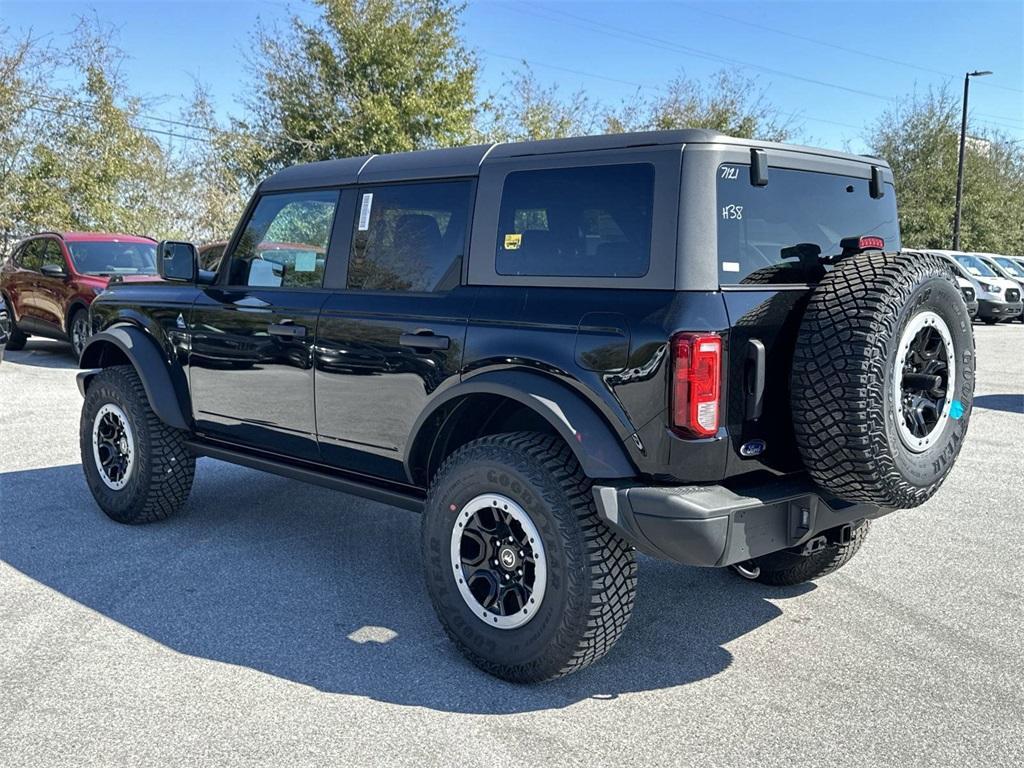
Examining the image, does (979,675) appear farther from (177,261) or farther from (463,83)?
(463,83)

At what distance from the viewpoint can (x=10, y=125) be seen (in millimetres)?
18906

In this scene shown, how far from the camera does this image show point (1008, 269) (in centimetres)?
2391

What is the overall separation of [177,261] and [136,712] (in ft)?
7.94

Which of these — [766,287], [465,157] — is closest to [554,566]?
[766,287]

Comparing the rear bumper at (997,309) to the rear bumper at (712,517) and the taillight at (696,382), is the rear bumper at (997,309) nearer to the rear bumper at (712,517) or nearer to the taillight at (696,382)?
the rear bumper at (712,517)

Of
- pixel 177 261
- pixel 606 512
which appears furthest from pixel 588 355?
pixel 177 261

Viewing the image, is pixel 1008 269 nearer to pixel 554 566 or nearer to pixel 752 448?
pixel 752 448

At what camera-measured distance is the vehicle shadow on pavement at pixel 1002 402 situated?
376 inches

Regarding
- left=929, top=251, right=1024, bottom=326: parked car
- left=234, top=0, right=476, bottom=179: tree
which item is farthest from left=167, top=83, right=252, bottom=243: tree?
left=929, top=251, right=1024, bottom=326: parked car

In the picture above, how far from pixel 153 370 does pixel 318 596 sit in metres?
1.69

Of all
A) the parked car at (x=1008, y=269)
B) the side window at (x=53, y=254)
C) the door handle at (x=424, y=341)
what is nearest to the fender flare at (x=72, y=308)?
the side window at (x=53, y=254)

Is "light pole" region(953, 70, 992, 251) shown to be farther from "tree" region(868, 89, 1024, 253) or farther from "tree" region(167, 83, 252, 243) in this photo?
"tree" region(167, 83, 252, 243)

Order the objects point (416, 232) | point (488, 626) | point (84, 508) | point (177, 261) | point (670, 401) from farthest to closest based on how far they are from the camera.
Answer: point (84, 508)
point (177, 261)
point (416, 232)
point (488, 626)
point (670, 401)

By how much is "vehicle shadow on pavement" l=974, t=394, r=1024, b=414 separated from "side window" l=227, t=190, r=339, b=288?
7.69 m
